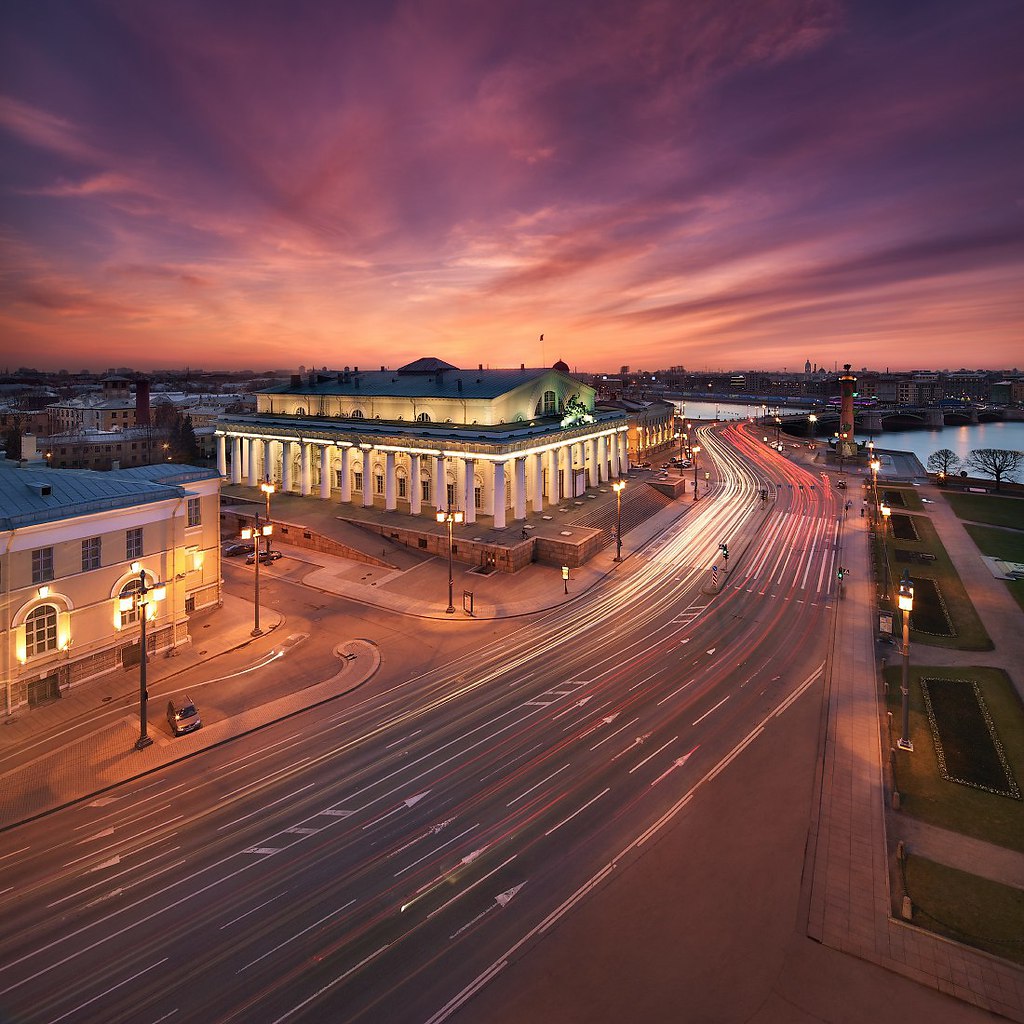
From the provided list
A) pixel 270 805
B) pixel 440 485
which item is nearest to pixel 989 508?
pixel 440 485

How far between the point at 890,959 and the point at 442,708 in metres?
19.2

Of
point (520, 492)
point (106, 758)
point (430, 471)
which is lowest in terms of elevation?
point (106, 758)

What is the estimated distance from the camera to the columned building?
6119 cm

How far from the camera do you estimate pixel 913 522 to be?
67.1 metres

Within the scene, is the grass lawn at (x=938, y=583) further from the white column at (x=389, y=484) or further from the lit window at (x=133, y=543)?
the white column at (x=389, y=484)

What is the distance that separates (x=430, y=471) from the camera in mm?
64312

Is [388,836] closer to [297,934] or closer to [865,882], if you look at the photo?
[297,934]

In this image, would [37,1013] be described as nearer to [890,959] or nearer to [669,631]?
[890,959]

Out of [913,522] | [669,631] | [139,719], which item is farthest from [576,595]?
[913,522]

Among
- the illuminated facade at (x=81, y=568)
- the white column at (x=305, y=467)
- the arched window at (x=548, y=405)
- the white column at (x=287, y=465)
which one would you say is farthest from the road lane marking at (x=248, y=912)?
the white column at (x=287, y=465)

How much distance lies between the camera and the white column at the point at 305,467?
73938mm

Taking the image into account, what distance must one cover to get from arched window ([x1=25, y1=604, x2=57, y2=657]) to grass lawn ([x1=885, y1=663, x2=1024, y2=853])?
1562 inches

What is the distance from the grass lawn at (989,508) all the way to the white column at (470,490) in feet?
198

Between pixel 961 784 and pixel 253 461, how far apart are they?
8217cm
